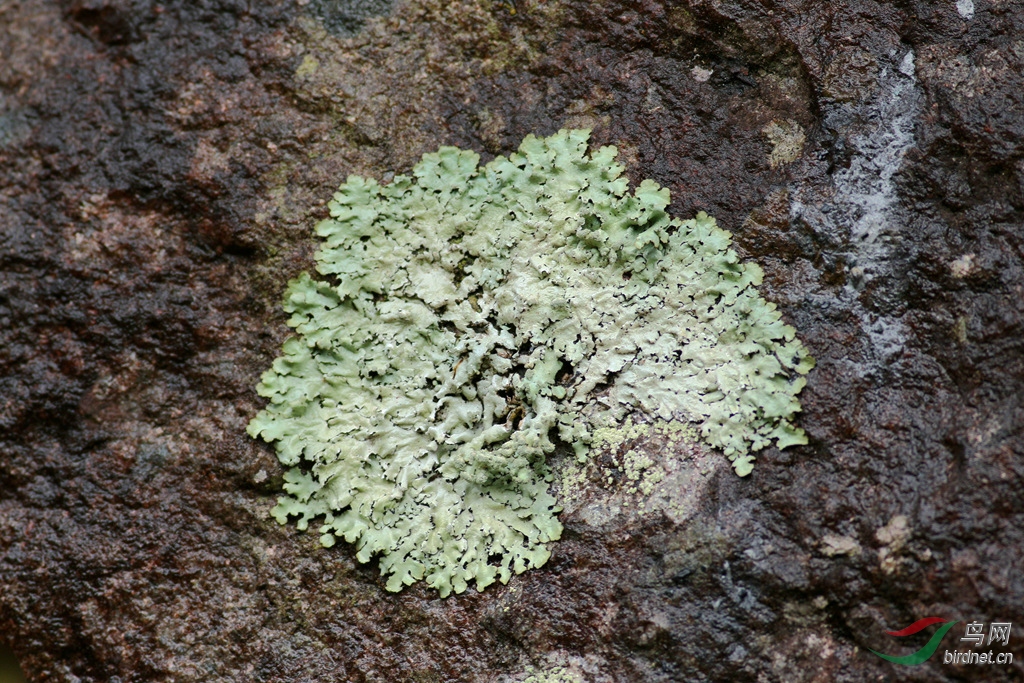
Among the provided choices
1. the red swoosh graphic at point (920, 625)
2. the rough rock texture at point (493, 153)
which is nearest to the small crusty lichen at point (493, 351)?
the rough rock texture at point (493, 153)

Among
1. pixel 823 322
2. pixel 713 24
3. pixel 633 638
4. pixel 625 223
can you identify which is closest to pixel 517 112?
pixel 625 223

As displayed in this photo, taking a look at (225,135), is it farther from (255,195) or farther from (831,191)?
(831,191)

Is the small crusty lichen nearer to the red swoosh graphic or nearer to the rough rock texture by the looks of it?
the rough rock texture

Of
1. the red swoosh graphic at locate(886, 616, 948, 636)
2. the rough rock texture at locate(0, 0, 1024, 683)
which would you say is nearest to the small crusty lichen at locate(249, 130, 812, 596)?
the rough rock texture at locate(0, 0, 1024, 683)

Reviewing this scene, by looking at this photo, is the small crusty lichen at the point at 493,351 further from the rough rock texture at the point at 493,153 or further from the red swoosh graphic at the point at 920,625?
the red swoosh graphic at the point at 920,625

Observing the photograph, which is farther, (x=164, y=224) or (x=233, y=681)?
(x=164, y=224)

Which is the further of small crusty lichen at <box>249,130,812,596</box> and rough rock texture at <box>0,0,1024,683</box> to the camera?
small crusty lichen at <box>249,130,812,596</box>

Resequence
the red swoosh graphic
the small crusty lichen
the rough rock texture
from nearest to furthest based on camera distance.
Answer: the red swoosh graphic, the rough rock texture, the small crusty lichen
